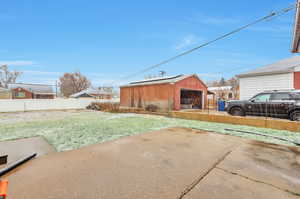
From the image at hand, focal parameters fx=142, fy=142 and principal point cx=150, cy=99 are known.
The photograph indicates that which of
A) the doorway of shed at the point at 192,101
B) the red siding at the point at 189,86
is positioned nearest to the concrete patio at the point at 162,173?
the red siding at the point at 189,86

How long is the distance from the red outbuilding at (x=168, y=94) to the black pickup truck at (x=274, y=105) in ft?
17.7

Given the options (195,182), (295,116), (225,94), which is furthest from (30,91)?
(295,116)

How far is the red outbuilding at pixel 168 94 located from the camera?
12680 mm

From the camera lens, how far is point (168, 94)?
41.7 ft

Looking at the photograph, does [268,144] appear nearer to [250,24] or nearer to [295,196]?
[295,196]

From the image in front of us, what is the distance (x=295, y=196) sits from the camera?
6.62 feet

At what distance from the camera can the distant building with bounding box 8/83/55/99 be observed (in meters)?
28.7

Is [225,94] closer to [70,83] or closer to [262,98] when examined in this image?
[262,98]

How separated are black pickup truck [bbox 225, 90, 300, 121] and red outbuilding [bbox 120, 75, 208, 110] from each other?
5.39 meters

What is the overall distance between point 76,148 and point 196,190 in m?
3.33

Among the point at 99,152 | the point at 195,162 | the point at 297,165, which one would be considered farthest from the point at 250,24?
the point at 99,152

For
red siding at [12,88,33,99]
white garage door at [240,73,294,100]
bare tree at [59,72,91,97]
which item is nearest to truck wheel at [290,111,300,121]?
white garage door at [240,73,294,100]

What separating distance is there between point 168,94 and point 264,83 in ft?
23.1

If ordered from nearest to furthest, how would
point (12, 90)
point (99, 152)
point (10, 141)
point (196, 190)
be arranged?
point (196, 190), point (99, 152), point (10, 141), point (12, 90)
